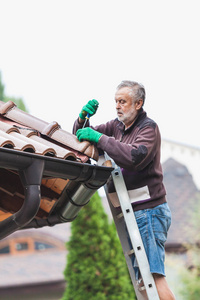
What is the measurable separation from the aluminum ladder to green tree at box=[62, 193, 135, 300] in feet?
18.8

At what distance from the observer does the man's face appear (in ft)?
11.6

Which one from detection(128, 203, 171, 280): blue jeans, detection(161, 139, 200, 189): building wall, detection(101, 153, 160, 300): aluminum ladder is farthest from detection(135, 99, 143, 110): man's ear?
A: detection(161, 139, 200, 189): building wall

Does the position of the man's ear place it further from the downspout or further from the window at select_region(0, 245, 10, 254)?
the window at select_region(0, 245, 10, 254)

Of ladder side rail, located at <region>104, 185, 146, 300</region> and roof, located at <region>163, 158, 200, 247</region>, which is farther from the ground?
roof, located at <region>163, 158, 200, 247</region>

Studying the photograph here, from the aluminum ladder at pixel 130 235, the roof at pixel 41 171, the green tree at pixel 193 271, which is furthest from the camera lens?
the green tree at pixel 193 271

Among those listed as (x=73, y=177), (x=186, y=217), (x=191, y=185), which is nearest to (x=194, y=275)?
(x=186, y=217)

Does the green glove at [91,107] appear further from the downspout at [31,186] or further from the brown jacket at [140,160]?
the downspout at [31,186]

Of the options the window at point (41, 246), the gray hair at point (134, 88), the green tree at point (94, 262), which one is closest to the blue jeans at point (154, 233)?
the gray hair at point (134, 88)

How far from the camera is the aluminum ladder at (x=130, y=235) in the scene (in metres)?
3.22

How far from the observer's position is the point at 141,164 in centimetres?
335

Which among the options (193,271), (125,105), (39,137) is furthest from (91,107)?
(193,271)

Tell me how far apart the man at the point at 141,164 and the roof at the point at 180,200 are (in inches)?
459

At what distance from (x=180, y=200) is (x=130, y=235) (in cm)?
1546

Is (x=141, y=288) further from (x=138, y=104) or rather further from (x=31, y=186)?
(x=138, y=104)
